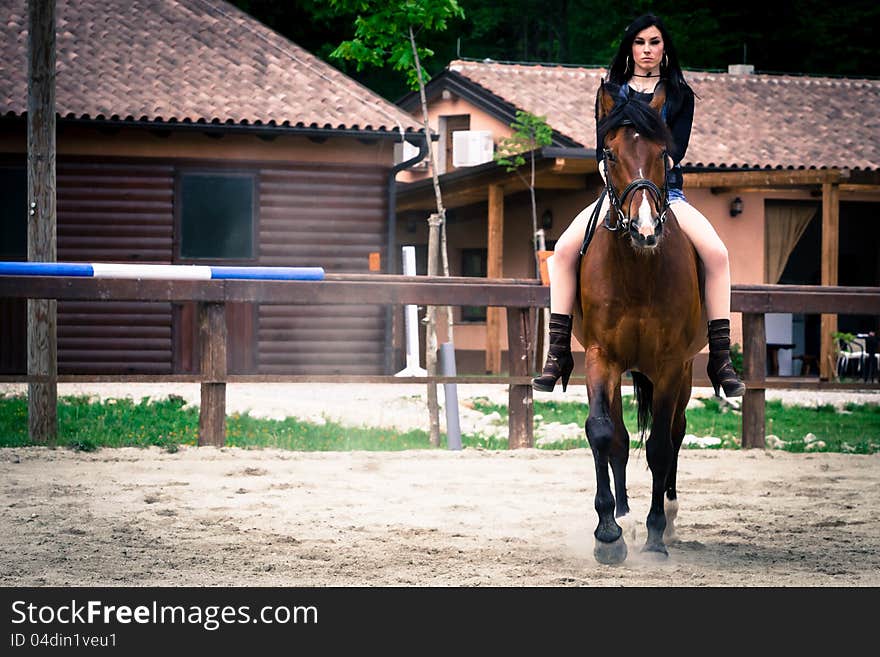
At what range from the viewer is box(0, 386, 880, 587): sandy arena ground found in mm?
5258

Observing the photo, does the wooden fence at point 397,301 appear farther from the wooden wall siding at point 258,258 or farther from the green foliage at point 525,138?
the green foliage at point 525,138

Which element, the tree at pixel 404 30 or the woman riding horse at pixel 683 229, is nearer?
the woman riding horse at pixel 683 229

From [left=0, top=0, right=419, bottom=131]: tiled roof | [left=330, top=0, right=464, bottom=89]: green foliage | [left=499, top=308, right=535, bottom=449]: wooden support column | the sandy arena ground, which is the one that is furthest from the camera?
[left=0, top=0, right=419, bottom=131]: tiled roof

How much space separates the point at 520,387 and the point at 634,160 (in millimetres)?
5017

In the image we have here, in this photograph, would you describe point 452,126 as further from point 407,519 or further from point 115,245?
point 407,519

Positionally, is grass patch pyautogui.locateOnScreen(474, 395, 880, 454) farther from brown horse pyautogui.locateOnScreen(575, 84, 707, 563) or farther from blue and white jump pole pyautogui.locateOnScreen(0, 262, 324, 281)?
brown horse pyautogui.locateOnScreen(575, 84, 707, 563)

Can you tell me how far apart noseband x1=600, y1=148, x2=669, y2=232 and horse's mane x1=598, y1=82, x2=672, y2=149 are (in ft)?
0.27

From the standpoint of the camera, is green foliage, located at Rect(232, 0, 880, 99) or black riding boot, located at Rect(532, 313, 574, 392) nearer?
black riding boot, located at Rect(532, 313, 574, 392)

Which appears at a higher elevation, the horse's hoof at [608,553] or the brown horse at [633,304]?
the brown horse at [633,304]

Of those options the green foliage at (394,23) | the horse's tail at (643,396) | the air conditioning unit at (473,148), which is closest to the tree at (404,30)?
the green foliage at (394,23)

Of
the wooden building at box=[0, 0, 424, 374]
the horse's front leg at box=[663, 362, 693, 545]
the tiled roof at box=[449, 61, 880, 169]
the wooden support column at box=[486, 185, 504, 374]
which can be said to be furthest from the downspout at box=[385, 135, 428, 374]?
the horse's front leg at box=[663, 362, 693, 545]

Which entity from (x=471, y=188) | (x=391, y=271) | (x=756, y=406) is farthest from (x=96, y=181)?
(x=756, y=406)

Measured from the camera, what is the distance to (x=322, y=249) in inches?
732

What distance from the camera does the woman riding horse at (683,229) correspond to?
20.1ft
